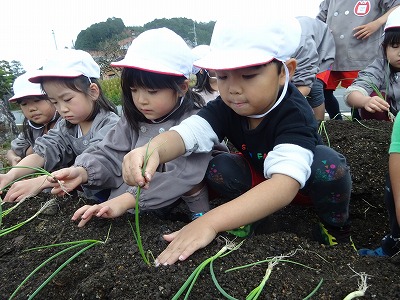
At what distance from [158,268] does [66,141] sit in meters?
1.36

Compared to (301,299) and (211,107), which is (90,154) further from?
(301,299)

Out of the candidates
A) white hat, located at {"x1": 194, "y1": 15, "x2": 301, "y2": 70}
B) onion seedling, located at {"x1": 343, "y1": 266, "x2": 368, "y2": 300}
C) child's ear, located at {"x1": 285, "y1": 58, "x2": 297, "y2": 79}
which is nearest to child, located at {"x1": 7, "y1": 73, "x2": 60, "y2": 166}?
white hat, located at {"x1": 194, "y1": 15, "x2": 301, "y2": 70}

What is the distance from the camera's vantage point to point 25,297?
106 cm

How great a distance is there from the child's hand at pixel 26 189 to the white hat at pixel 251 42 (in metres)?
1.01

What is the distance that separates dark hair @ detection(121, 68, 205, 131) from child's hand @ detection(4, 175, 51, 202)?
49cm

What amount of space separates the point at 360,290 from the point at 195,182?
2.58 feet

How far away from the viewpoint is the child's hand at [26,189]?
1.77 metres

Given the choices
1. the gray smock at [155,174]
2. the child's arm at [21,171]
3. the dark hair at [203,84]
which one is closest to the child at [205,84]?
the dark hair at [203,84]

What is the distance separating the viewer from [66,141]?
219 centimetres

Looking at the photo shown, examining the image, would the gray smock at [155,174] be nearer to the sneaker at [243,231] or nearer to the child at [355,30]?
the sneaker at [243,231]

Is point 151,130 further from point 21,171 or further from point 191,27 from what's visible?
point 191,27

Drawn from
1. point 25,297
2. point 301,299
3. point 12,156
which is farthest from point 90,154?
point 12,156

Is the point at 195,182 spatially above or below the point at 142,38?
below

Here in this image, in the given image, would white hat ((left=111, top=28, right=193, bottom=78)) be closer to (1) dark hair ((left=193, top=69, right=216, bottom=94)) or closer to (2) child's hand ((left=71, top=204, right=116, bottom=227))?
(2) child's hand ((left=71, top=204, right=116, bottom=227))
